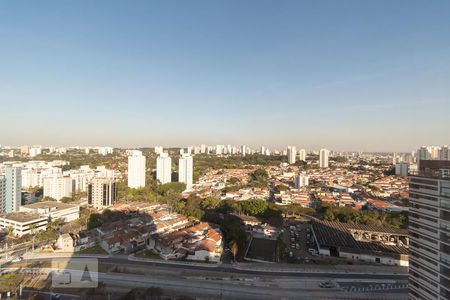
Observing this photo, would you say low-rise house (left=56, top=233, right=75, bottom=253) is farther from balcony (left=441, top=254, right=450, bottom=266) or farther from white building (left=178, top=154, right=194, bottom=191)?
white building (left=178, top=154, right=194, bottom=191)

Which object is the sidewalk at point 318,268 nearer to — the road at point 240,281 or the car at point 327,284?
the road at point 240,281

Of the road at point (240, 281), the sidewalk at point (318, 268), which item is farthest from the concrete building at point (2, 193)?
the sidewalk at point (318, 268)

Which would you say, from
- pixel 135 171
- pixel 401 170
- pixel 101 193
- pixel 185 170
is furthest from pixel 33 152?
pixel 401 170

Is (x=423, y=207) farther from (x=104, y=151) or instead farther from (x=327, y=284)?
(x=104, y=151)

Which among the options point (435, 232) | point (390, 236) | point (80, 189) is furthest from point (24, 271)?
point (80, 189)

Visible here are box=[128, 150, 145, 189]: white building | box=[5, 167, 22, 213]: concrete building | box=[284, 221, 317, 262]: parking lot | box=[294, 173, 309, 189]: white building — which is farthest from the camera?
box=[294, 173, 309, 189]: white building

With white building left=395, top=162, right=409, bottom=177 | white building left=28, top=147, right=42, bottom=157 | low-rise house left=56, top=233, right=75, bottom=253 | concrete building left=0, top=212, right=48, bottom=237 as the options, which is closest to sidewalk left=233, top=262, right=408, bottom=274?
low-rise house left=56, top=233, right=75, bottom=253
